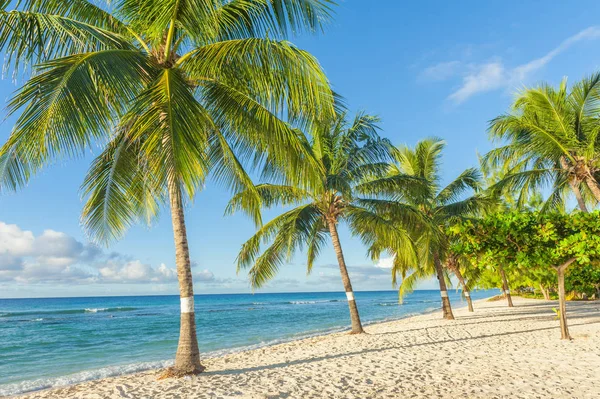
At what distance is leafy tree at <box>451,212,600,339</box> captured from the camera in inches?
345

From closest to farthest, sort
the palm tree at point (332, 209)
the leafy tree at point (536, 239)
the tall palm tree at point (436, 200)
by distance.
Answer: the leafy tree at point (536, 239) < the palm tree at point (332, 209) < the tall palm tree at point (436, 200)

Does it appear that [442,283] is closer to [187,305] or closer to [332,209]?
[332,209]

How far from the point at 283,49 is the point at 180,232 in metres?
3.44

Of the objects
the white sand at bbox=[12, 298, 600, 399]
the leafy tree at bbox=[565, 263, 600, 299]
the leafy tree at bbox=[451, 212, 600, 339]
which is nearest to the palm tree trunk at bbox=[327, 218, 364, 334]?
the white sand at bbox=[12, 298, 600, 399]

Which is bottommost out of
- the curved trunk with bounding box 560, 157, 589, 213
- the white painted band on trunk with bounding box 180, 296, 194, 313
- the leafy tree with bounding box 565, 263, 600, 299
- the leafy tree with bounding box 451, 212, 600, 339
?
the leafy tree with bounding box 565, 263, 600, 299

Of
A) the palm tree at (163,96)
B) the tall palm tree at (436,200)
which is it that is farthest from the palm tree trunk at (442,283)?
the palm tree at (163,96)

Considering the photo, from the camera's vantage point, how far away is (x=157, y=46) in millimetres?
6598

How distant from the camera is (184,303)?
21.0 ft

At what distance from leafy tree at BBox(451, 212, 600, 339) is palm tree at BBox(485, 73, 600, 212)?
3227 mm

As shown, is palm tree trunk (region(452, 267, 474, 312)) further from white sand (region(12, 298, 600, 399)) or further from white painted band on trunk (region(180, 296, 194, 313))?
white painted band on trunk (region(180, 296, 194, 313))

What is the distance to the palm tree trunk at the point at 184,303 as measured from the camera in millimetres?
6305

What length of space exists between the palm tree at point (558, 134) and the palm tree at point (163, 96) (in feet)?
29.7

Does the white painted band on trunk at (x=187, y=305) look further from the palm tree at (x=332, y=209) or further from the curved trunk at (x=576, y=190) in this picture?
the curved trunk at (x=576, y=190)

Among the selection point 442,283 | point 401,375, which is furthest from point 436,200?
point 401,375
